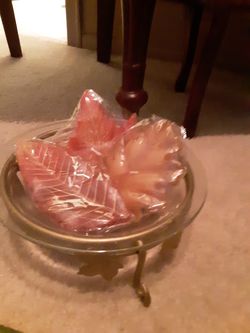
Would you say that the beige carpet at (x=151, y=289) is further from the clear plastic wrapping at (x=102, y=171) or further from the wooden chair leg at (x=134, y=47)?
the wooden chair leg at (x=134, y=47)

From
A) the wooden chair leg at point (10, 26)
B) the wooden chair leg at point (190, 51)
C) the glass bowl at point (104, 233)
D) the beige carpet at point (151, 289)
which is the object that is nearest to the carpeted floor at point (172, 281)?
the beige carpet at point (151, 289)

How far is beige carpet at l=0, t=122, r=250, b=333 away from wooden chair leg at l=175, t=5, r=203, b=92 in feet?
1.92

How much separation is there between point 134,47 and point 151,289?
0.50 m

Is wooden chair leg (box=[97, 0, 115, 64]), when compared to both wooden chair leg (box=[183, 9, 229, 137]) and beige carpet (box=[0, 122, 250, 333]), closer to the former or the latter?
wooden chair leg (box=[183, 9, 229, 137])

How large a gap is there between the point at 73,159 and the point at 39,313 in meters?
0.25

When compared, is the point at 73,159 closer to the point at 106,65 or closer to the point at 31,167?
the point at 31,167

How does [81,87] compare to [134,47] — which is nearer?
[134,47]

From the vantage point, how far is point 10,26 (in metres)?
1.52

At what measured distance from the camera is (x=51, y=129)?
894 millimetres

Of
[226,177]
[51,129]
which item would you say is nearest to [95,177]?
[51,129]

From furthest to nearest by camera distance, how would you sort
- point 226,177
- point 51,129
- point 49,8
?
point 49,8
point 226,177
point 51,129

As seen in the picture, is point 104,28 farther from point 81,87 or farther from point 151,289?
point 151,289

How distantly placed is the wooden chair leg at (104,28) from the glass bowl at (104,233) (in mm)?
808

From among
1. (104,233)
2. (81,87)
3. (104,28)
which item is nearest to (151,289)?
(104,233)
